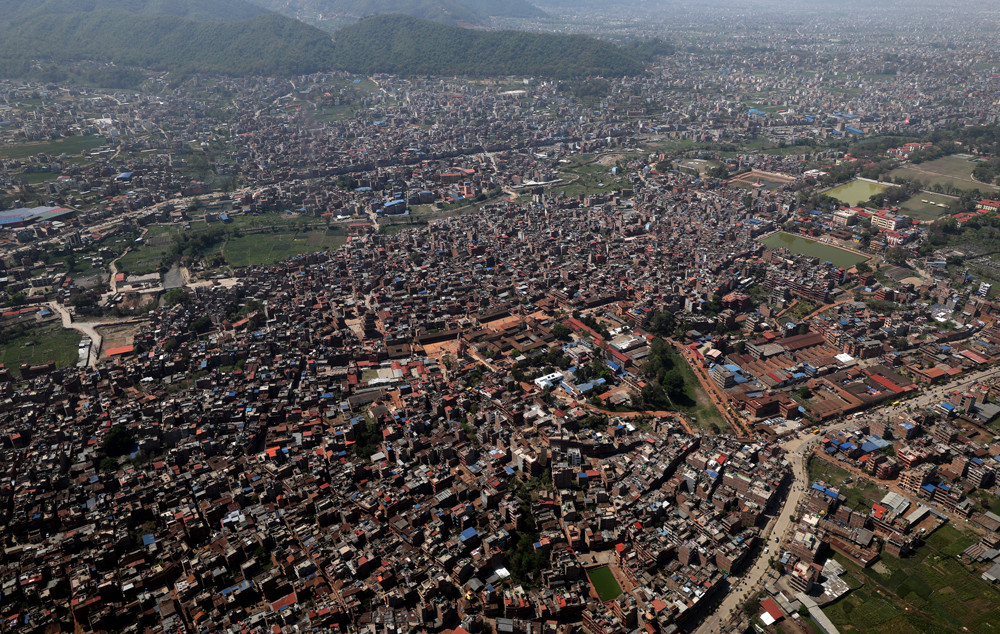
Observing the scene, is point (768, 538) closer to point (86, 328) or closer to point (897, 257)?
point (897, 257)

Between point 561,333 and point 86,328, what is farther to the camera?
point 86,328

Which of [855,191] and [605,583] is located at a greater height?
[855,191]

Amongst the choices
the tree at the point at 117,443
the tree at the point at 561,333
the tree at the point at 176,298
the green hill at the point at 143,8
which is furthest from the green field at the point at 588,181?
the green hill at the point at 143,8

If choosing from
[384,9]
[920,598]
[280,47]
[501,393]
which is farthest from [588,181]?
[384,9]

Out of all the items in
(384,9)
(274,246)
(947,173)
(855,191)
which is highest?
(384,9)

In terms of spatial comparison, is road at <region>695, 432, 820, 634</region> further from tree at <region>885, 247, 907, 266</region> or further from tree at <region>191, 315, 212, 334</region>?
tree at <region>191, 315, 212, 334</region>

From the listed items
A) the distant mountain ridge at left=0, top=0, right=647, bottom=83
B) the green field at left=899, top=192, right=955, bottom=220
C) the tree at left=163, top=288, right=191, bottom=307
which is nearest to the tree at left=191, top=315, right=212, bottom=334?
the tree at left=163, top=288, right=191, bottom=307
